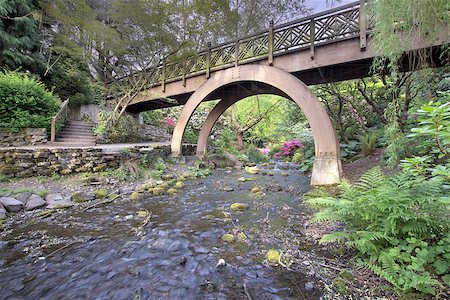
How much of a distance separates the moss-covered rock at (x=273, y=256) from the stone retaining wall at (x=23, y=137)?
8.92 metres

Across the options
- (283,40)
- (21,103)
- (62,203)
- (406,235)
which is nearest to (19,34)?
(21,103)

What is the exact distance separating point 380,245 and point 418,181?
0.71 metres

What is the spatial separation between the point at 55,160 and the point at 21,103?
149 inches

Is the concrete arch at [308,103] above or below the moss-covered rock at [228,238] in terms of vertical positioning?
above

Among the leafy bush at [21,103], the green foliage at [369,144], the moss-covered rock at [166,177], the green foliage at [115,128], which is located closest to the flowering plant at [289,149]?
the green foliage at [369,144]

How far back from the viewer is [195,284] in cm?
209

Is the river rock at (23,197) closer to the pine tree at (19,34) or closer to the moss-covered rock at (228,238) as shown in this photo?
the moss-covered rock at (228,238)

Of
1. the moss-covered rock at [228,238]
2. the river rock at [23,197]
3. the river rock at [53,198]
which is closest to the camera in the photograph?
the moss-covered rock at [228,238]

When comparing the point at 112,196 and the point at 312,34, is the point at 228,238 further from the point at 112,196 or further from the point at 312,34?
the point at 312,34

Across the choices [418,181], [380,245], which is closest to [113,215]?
[380,245]

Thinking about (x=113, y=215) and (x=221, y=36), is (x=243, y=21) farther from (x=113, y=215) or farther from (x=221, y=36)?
(x=113, y=215)

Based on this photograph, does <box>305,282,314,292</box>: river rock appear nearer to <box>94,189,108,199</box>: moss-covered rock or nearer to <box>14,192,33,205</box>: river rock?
<box>94,189,108,199</box>: moss-covered rock

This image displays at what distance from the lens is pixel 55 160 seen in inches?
220

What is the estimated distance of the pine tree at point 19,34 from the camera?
9016 mm
